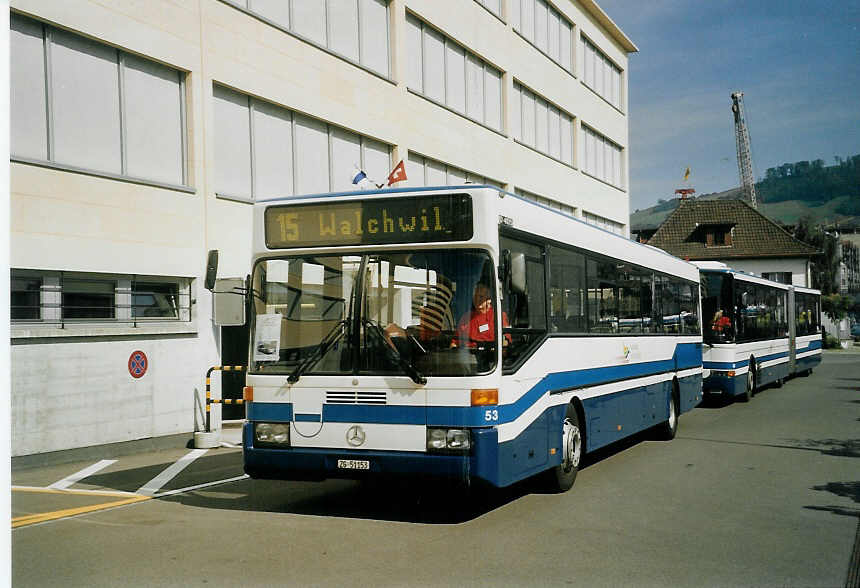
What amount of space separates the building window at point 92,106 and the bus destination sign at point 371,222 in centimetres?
667

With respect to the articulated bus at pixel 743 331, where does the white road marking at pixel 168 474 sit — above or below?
below

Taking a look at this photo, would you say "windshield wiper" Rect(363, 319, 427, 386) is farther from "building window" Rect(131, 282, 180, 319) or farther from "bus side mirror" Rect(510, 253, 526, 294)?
"building window" Rect(131, 282, 180, 319)

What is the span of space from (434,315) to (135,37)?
32.7 ft

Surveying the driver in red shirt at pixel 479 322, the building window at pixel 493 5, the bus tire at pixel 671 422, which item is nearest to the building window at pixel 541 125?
the building window at pixel 493 5

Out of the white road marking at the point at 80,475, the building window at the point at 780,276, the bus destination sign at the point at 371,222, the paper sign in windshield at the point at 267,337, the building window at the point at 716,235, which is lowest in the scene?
the white road marking at the point at 80,475

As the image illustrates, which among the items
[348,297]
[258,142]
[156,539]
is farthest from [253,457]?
[258,142]

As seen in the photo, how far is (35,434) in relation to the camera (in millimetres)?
12992

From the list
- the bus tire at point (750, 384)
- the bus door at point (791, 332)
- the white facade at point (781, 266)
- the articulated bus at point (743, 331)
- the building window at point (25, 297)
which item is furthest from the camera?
the white facade at point (781, 266)

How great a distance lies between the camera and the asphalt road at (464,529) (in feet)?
21.2

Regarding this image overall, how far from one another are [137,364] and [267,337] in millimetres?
7161

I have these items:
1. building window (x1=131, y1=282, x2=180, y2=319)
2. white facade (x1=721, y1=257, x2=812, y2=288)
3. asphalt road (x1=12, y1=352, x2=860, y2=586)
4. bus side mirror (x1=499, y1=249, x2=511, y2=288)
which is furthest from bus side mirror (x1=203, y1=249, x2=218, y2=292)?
white facade (x1=721, y1=257, x2=812, y2=288)

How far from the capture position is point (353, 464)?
8062 mm

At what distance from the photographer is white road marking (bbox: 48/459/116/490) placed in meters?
11.2

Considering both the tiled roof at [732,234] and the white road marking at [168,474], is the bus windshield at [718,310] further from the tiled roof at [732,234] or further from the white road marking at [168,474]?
the tiled roof at [732,234]
